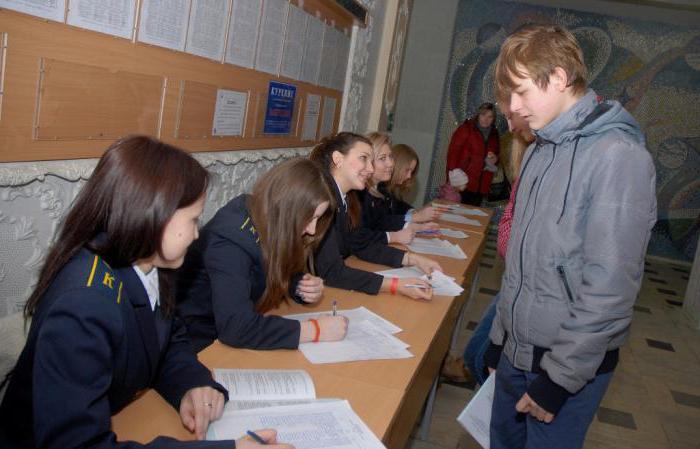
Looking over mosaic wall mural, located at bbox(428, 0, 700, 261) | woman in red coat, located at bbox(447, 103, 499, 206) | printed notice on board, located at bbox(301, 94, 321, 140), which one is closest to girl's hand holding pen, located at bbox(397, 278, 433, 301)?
printed notice on board, located at bbox(301, 94, 321, 140)

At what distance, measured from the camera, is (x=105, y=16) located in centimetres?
194

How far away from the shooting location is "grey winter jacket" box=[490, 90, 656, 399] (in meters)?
1.33

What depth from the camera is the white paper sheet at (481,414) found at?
67.9 inches

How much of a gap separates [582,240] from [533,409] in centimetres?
46

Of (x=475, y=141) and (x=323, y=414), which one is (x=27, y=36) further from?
(x=475, y=141)

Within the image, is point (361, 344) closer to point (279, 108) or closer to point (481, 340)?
point (481, 340)

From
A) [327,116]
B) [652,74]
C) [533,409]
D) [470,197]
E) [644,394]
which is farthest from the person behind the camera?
[652,74]

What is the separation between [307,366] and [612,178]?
2.94 feet

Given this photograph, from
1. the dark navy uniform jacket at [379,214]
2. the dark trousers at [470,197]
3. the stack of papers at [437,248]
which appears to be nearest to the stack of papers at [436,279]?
the stack of papers at [437,248]

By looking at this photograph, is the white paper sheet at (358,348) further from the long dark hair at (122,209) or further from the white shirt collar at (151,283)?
the long dark hair at (122,209)

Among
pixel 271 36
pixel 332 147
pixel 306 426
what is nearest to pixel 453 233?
pixel 332 147

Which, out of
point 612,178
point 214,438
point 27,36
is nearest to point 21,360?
point 214,438

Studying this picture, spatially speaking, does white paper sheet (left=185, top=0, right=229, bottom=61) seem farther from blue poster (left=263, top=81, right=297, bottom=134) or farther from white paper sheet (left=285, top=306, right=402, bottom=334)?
white paper sheet (left=285, top=306, right=402, bottom=334)

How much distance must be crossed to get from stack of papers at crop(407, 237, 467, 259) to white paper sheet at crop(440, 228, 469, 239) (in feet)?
1.09
